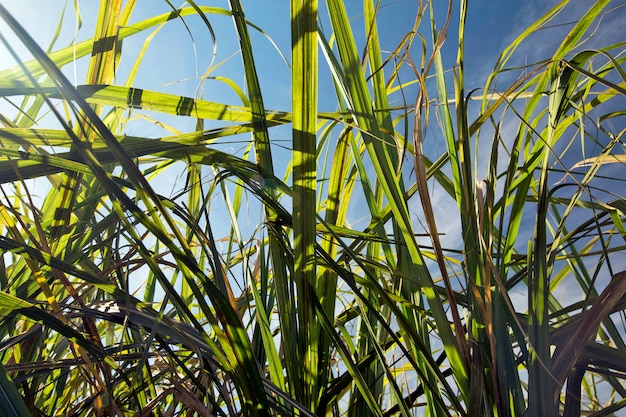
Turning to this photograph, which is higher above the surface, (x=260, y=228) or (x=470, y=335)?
(x=260, y=228)

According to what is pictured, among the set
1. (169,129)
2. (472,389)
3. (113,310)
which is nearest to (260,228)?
(113,310)

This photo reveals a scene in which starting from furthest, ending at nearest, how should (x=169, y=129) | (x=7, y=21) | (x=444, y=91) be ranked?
(x=169, y=129)
(x=444, y=91)
(x=7, y=21)

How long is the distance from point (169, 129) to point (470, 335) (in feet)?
2.47

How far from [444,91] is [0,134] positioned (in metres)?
0.45

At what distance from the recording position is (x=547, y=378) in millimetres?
411

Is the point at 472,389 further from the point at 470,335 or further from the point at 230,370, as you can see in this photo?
the point at 230,370

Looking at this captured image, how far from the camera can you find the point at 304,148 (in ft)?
1.52

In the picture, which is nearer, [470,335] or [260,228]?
[470,335]

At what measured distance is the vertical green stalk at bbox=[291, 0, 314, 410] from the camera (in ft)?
1.42

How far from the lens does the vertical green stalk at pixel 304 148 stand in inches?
17.1

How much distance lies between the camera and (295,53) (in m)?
0.44

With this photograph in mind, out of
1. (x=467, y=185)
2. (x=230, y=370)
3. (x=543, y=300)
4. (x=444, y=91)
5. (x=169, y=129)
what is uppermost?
(x=169, y=129)

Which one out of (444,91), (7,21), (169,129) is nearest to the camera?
(7,21)

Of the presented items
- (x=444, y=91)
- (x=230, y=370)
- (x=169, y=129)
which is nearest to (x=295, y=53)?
(x=444, y=91)
